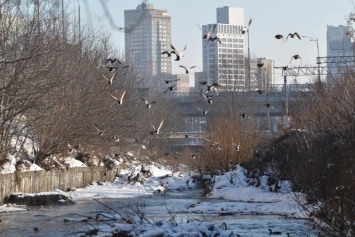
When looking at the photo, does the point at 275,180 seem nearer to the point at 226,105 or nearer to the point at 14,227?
the point at 14,227

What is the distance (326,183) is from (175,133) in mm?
64028

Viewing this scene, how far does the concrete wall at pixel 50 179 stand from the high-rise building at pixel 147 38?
6.87 m

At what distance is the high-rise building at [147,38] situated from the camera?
9208 millimetres

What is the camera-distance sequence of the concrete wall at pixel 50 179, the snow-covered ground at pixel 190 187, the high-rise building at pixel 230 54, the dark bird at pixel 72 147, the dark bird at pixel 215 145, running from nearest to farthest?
the snow-covered ground at pixel 190 187 → the concrete wall at pixel 50 179 → the dark bird at pixel 215 145 → the dark bird at pixel 72 147 → the high-rise building at pixel 230 54

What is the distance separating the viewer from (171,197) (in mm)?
35375

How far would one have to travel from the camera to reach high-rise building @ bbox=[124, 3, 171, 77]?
921 cm

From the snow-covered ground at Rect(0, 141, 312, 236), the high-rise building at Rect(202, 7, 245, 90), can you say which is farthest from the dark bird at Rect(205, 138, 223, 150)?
the high-rise building at Rect(202, 7, 245, 90)

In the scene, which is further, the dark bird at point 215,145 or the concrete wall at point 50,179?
the dark bird at point 215,145

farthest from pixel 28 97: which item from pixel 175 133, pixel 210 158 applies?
pixel 175 133

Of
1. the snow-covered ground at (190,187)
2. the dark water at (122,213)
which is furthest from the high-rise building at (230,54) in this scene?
the dark water at (122,213)

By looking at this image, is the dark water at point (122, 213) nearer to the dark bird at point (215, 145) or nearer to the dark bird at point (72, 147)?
the dark bird at point (215, 145)

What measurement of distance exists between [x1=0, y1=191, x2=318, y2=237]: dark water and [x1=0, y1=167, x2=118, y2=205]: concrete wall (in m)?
1.79

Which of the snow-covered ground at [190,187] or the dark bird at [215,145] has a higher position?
the dark bird at [215,145]

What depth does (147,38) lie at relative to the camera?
66375 millimetres
